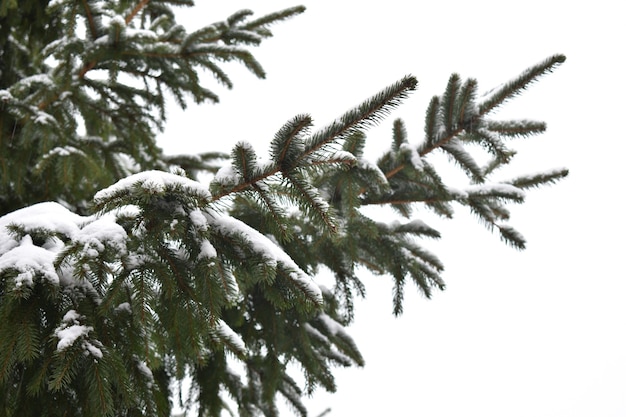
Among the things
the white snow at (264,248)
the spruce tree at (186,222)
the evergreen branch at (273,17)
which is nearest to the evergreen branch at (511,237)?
the spruce tree at (186,222)

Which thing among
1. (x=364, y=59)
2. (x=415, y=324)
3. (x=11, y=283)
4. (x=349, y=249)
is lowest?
(x=11, y=283)

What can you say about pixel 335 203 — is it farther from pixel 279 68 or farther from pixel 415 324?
pixel 279 68

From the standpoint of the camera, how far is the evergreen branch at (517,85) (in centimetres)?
218

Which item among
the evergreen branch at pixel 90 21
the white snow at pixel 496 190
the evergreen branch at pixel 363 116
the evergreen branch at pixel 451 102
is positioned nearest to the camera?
the evergreen branch at pixel 363 116

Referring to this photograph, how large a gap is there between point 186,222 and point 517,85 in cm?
161

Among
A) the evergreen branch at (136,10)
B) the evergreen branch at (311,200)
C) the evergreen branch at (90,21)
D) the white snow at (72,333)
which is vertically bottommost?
the white snow at (72,333)

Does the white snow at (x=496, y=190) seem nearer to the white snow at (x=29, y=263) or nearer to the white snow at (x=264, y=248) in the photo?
the white snow at (x=264, y=248)

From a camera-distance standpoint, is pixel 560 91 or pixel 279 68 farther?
pixel 279 68

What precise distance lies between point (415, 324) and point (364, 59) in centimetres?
11708

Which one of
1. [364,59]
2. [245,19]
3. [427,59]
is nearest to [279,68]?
[364,59]

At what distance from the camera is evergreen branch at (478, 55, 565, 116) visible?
85.8 inches

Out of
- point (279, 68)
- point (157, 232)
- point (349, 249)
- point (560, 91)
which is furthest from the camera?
point (279, 68)

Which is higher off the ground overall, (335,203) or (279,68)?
(279,68)

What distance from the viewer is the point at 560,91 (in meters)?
112
